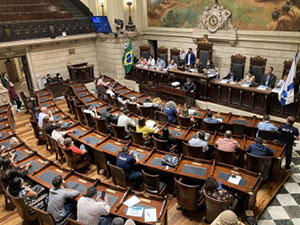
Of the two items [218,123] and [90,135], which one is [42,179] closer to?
[90,135]

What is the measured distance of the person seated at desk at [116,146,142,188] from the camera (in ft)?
16.3

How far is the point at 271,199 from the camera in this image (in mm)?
5020

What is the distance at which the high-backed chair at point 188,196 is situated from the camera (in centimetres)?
428

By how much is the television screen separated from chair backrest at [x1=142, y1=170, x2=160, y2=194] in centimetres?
1028

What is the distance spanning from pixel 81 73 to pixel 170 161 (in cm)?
976

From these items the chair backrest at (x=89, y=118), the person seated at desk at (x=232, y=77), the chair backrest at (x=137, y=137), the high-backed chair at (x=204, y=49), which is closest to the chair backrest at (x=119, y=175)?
the chair backrest at (x=137, y=137)

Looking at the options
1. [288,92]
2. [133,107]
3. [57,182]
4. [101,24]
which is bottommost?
[133,107]

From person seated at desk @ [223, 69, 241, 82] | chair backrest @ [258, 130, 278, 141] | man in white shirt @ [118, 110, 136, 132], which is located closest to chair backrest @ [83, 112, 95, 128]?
man in white shirt @ [118, 110, 136, 132]

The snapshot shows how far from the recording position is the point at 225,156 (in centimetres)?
535

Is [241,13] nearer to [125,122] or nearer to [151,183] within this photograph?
[125,122]

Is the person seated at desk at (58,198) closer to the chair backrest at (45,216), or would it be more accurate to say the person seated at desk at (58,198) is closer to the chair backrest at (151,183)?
the chair backrest at (45,216)

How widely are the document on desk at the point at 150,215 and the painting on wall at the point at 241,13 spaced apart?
8.29 metres

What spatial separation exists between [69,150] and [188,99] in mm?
5698

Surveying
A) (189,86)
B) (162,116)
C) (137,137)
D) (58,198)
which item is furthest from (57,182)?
(189,86)
